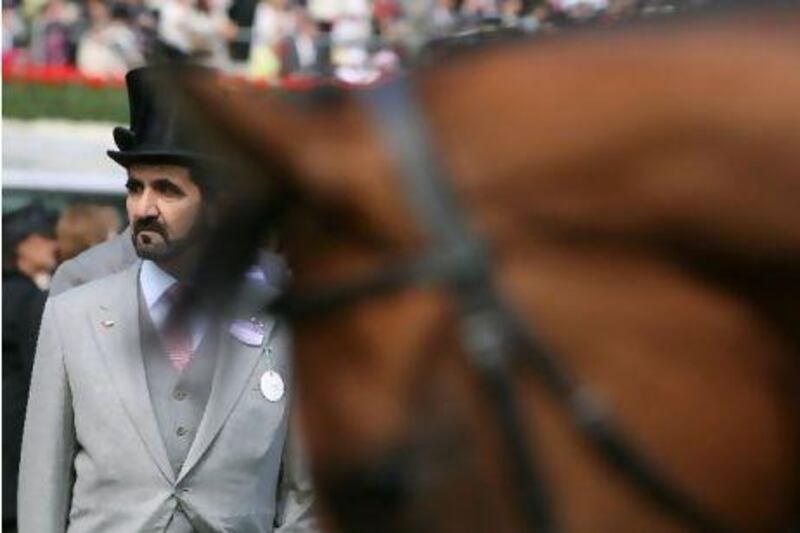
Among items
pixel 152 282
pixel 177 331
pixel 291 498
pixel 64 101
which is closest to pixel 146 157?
pixel 152 282

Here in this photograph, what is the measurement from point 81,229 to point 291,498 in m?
3.76

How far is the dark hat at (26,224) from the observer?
9172mm

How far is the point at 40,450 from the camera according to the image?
204 inches

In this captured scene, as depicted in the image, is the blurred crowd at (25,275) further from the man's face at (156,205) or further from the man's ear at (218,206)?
the man's ear at (218,206)

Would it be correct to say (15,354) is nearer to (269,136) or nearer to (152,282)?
(152,282)

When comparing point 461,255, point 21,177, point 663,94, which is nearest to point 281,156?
point 461,255

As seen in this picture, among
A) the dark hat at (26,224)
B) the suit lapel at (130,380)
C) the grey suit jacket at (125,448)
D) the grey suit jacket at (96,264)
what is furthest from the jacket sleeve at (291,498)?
the dark hat at (26,224)

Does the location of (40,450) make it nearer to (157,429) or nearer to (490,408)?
(157,429)

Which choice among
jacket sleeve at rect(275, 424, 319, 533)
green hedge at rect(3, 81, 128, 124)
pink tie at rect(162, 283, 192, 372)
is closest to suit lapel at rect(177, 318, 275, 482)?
jacket sleeve at rect(275, 424, 319, 533)

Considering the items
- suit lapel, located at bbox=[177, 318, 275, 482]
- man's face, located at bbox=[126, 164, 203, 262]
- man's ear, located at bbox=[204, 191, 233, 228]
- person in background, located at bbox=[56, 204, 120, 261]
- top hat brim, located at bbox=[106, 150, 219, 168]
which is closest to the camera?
man's ear, located at bbox=[204, 191, 233, 228]

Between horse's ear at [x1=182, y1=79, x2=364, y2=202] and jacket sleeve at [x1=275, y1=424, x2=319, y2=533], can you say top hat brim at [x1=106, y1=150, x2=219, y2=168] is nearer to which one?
jacket sleeve at [x1=275, y1=424, x2=319, y2=533]

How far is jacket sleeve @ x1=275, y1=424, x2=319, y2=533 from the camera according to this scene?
5.21 m

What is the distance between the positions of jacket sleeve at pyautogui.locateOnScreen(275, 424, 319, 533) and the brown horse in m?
3.41

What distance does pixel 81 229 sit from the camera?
8789mm
